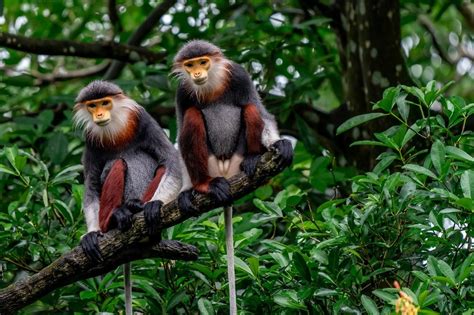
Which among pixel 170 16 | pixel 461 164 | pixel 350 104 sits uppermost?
pixel 461 164

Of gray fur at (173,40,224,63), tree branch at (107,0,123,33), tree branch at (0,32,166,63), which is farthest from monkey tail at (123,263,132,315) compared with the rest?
tree branch at (107,0,123,33)

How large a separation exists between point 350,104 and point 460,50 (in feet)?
9.13

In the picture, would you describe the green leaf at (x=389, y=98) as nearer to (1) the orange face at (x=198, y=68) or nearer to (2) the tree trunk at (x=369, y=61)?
(1) the orange face at (x=198, y=68)

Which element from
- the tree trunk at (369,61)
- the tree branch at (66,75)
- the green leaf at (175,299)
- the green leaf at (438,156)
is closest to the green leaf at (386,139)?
the green leaf at (438,156)

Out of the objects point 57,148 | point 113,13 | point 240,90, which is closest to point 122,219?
point 240,90

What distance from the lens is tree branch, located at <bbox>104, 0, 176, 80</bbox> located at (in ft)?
28.4

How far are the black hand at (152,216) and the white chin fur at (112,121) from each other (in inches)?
35.8

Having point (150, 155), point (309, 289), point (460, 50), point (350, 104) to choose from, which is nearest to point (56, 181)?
point (150, 155)

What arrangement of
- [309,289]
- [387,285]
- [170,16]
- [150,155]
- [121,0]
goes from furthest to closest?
[121,0] → [170,16] → [150,155] → [387,285] → [309,289]

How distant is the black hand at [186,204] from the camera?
480cm

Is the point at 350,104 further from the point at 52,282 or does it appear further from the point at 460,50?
the point at 52,282

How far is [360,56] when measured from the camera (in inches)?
318

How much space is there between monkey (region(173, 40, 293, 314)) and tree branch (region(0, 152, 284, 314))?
32 cm

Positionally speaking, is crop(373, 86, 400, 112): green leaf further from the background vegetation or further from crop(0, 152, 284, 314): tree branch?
crop(0, 152, 284, 314): tree branch
